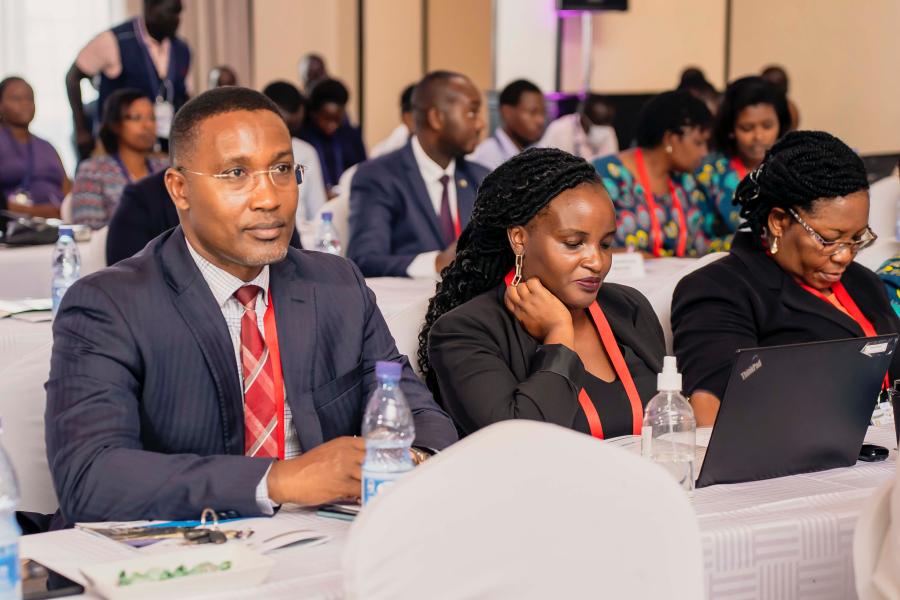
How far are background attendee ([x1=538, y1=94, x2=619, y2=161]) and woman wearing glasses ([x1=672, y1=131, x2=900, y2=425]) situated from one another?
20.5 ft

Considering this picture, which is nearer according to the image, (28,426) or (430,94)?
(28,426)

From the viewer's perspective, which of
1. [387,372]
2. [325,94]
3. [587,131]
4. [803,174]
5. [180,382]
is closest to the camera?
[387,372]

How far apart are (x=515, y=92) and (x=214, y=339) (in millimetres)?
6699

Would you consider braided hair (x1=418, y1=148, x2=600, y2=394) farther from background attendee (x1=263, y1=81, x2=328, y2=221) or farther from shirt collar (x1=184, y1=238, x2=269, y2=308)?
background attendee (x1=263, y1=81, x2=328, y2=221)

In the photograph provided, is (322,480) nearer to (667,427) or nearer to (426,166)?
(667,427)

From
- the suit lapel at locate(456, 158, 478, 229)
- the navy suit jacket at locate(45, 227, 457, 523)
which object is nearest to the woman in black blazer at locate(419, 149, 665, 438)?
the navy suit jacket at locate(45, 227, 457, 523)

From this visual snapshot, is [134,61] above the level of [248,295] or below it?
above

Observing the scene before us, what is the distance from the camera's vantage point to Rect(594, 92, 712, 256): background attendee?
542 centimetres

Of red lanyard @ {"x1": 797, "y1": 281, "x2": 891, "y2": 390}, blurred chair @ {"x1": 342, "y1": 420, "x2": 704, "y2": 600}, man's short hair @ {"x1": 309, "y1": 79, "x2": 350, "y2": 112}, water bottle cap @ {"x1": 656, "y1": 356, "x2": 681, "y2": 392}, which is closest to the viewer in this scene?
blurred chair @ {"x1": 342, "y1": 420, "x2": 704, "y2": 600}

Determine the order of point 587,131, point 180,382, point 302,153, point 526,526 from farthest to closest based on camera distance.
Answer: point 587,131, point 302,153, point 180,382, point 526,526

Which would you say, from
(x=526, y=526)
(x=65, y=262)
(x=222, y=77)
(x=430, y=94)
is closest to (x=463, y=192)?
(x=430, y=94)

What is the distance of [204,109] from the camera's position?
2.29m

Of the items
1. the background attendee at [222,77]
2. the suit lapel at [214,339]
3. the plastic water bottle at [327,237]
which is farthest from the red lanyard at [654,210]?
the background attendee at [222,77]

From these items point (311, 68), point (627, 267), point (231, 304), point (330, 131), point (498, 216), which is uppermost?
point (311, 68)
